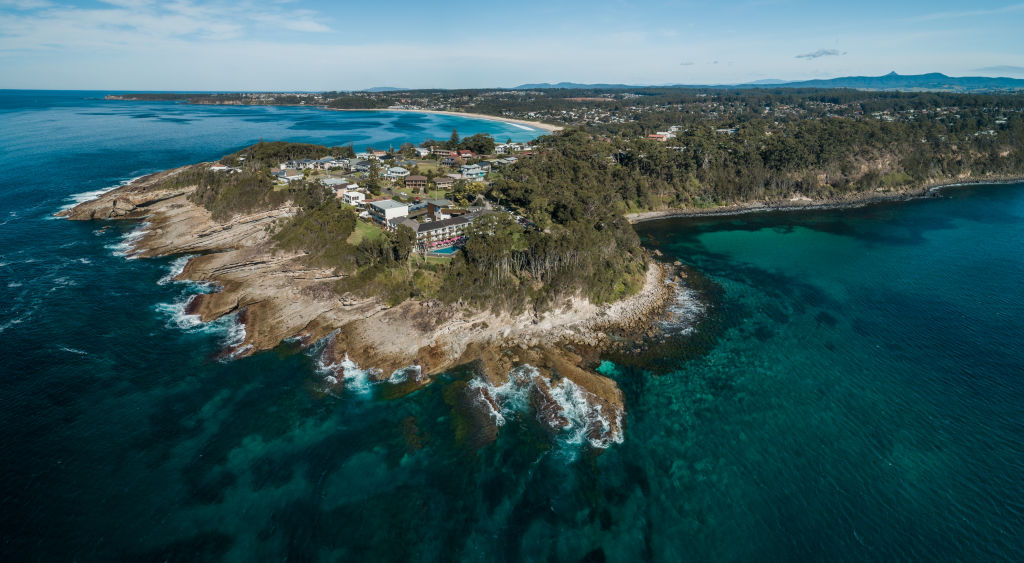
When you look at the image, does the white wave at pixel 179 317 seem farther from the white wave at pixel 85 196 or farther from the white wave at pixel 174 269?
the white wave at pixel 85 196

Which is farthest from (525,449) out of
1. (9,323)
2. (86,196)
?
(86,196)

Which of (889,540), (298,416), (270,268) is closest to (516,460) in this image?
(298,416)

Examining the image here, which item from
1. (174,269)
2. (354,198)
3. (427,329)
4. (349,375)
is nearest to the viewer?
(349,375)

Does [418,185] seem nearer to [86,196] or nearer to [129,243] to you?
[129,243]

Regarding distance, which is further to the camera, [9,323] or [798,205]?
[798,205]

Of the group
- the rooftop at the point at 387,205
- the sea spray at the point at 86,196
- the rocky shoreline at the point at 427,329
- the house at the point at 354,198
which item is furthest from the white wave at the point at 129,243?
the rooftop at the point at 387,205

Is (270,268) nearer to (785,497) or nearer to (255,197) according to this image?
(255,197)

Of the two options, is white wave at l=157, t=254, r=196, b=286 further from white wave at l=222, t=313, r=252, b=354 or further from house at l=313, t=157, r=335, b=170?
house at l=313, t=157, r=335, b=170
